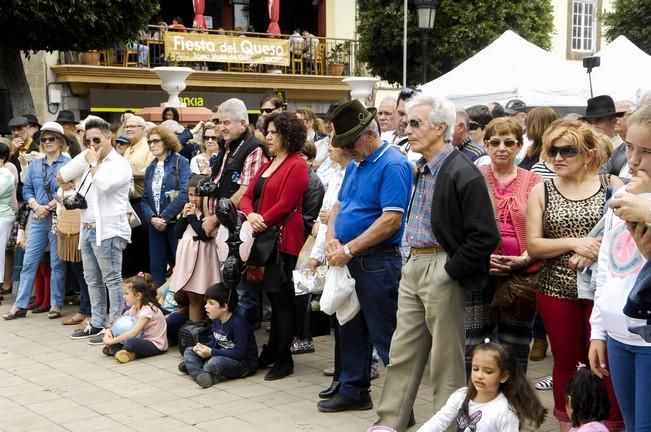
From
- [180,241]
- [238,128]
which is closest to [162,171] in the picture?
[180,241]

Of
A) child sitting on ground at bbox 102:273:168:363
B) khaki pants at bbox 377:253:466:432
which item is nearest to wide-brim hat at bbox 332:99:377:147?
khaki pants at bbox 377:253:466:432

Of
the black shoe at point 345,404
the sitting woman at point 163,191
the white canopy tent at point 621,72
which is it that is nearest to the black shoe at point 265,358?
the black shoe at point 345,404

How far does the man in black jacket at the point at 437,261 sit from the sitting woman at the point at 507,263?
586mm

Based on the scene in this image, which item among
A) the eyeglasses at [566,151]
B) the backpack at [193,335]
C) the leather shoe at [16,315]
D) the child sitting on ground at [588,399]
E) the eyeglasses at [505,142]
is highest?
the eyeglasses at [505,142]

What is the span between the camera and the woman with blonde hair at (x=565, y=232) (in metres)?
5.10

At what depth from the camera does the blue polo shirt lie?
5.85m

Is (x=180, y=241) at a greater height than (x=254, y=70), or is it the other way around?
(x=254, y=70)

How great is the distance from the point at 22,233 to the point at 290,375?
15.2 ft

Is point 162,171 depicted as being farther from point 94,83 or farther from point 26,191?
point 94,83

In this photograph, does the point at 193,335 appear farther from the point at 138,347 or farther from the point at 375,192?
the point at 375,192

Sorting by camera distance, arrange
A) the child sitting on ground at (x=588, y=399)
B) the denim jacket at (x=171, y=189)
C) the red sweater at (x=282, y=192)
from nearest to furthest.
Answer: the child sitting on ground at (x=588, y=399) → the red sweater at (x=282, y=192) → the denim jacket at (x=171, y=189)

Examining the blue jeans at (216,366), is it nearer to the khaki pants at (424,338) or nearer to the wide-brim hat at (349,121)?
the khaki pants at (424,338)

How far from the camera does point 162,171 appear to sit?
9297mm

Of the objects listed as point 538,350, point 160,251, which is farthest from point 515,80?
point 538,350
